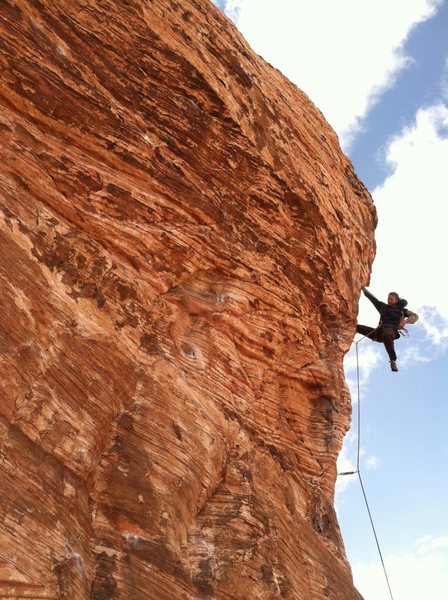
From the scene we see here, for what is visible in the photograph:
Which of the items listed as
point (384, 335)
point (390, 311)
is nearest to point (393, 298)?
point (390, 311)

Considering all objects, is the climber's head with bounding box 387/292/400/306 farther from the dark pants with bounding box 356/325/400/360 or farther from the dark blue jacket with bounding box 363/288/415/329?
the dark pants with bounding box 356/325/400/360

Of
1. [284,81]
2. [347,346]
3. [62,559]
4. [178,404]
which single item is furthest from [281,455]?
[284,81]

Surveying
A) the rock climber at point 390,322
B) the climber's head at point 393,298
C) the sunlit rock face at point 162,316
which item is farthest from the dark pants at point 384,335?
the sunlit rock face at point 162,316

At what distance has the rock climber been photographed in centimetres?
1847

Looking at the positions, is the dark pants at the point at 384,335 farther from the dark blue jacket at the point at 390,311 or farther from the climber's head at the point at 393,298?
the climber's head at the point at 393,298

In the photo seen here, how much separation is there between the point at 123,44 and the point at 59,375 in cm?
673

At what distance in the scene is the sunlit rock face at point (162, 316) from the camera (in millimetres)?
8055

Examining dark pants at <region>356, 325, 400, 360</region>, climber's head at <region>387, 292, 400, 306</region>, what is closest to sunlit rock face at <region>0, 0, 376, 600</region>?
dark pants at <region>356, 325, 400, 360</region>

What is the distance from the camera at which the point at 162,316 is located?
10875mm

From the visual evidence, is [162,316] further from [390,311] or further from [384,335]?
[390,311]

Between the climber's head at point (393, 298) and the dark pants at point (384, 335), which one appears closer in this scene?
the dark pants at point (384, 335)

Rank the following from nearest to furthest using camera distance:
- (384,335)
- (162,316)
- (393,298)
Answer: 1. (162,316)
2. (384,335)
3. (393,298)

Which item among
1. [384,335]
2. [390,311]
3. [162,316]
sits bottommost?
[162,316]

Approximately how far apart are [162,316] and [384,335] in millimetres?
9736
